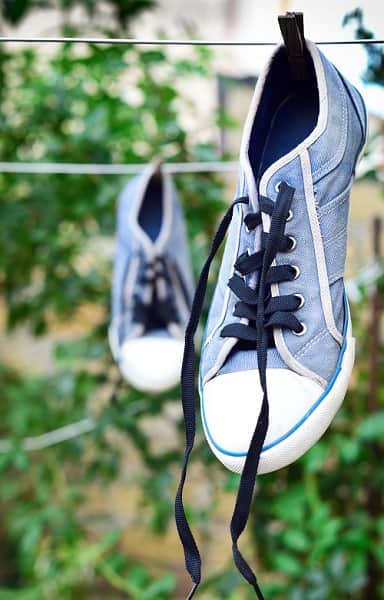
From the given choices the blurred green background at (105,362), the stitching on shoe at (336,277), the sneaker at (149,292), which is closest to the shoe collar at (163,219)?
the sneaker at (149,292)

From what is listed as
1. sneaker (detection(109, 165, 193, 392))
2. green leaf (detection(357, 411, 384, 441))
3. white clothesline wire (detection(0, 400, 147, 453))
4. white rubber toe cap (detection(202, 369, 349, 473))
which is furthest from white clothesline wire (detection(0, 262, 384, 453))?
white rubber toe cap (detection(202, 369, 349, 473))

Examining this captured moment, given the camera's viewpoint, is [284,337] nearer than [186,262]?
Yes

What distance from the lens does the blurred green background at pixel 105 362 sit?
154 centimetres

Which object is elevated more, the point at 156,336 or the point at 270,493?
the point at 156,336

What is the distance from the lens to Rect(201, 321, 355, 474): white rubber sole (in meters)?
0.65

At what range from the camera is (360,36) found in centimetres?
80

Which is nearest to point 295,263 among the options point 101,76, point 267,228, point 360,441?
point 267,228

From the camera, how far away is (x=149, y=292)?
3.94 feet

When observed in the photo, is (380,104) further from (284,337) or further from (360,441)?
(360,441)

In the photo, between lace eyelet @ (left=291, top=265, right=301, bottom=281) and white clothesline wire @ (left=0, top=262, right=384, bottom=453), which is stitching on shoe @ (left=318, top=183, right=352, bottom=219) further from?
white clothesline wire @ (left=0, top=262, right=384, bottom=453)

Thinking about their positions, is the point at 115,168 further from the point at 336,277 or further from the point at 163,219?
the point at 336,277

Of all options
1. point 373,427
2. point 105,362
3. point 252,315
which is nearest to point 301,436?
point 252,315

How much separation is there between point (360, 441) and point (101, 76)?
31.9 inches

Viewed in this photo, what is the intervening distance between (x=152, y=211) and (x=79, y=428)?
57cm
